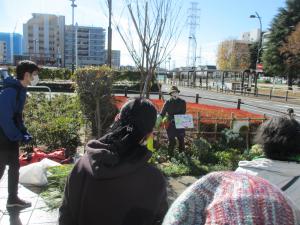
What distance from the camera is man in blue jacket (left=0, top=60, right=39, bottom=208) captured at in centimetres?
439

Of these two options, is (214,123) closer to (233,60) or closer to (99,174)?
(99,174)

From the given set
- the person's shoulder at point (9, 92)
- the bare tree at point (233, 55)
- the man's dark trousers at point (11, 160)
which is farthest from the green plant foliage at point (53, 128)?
the bare tree at point (233, 55)

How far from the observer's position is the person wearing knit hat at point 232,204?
1105 mm

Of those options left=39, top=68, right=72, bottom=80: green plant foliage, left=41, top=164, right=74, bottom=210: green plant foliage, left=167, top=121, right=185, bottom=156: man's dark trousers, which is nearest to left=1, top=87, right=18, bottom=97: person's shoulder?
left=41, top=164, right=74, bottom=210: green plant foliage

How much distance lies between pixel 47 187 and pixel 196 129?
4757mm

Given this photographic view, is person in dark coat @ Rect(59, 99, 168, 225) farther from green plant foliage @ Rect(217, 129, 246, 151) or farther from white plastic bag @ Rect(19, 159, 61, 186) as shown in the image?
green plant foliage @ Rect(217, 129, 246, 151)

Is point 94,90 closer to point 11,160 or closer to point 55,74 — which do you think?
point 11,160

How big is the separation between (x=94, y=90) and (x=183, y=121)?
216cm

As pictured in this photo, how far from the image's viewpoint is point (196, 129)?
384 inches

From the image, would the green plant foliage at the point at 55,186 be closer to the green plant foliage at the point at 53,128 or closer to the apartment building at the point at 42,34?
the green plant foliage at the point at 53,128

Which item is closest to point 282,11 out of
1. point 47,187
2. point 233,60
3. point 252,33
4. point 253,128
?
point 233,60

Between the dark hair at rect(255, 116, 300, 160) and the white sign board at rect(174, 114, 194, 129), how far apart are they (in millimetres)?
6150

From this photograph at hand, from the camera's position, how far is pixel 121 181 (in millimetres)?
1780

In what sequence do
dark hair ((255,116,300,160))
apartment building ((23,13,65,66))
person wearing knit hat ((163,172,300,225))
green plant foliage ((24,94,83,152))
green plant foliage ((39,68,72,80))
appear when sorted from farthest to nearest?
1. apartment building ((23,13,65,66))
2. green plant foliage ((39,68,72,80))
3. green plant foliage ((24,94,83,152))
4. dark hair ((255,116,300,160))
5. person wearing knit hat ((163,172,300,225))
